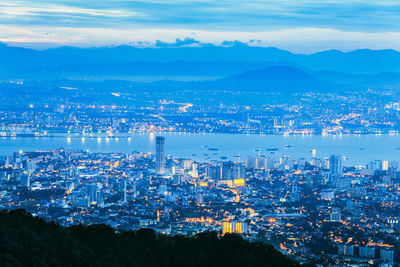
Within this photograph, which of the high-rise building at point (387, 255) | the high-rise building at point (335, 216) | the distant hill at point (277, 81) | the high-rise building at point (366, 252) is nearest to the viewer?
the high-rise building at point (387, 255)


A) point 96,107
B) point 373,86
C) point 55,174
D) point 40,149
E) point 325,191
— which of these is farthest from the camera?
point 373,86

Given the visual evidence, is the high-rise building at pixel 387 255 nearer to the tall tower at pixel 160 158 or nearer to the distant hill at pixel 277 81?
the tall tower at pixel 160 158

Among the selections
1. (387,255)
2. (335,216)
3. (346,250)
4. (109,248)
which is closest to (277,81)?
(335,216)

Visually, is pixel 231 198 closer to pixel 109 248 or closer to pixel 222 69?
pixel 109 248

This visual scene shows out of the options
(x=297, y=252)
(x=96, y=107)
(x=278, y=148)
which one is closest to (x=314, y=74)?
(x=96, y=107)

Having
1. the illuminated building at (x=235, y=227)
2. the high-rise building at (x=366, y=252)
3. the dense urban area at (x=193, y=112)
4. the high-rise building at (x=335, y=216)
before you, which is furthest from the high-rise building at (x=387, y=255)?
the dense urban area at (x=193, y=112)

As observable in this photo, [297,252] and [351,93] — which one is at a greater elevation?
[351,93]

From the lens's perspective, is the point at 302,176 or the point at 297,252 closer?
the point at 297,252

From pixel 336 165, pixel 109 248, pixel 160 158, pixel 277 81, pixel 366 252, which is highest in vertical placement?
pixel 277 81

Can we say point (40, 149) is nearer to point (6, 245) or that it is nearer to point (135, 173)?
point (135, 173)
